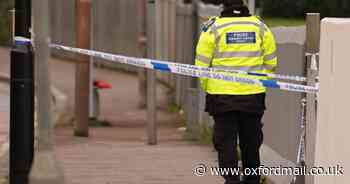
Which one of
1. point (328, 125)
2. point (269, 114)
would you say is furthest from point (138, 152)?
point (328, 125)

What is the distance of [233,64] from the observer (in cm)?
810

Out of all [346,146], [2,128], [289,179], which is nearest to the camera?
[346,146]

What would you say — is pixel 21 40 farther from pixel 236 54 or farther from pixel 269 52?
pixel 269 52

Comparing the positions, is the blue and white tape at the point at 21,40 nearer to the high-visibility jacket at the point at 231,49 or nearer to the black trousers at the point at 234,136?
the high-visibility jacket at the point at 231,49

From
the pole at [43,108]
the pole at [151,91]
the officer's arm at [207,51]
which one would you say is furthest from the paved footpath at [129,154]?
the officer's arm at [207,51]

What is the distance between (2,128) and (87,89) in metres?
1.41

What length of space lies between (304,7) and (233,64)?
8.53m

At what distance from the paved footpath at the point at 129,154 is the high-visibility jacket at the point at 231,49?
146 cm

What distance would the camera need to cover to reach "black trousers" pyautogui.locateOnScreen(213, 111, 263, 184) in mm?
8195

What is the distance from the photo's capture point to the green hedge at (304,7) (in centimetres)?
1547

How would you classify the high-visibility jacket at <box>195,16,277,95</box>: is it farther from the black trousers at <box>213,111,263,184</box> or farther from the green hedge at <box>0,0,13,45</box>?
the green hedge at <box>0,0,13,45</box>

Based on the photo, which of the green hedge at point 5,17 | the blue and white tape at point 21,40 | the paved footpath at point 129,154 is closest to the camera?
the blue and white tape at point 21,40

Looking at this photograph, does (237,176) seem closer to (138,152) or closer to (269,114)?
(269,114)

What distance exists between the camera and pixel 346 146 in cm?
658
